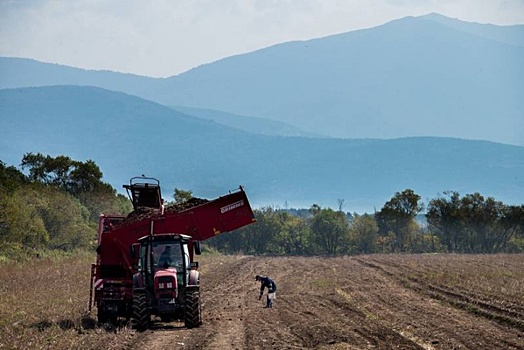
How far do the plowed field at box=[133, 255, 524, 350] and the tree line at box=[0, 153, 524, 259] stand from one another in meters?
35.7

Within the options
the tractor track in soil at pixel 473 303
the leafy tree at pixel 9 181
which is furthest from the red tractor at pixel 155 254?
the leafy tree at pixel 9 181

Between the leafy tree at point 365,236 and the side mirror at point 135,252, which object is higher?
the leafy tree at point 365,236

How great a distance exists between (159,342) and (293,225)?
332 ft

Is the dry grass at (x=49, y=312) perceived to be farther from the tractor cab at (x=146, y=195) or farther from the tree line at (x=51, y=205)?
the tree line at (x=51, y=205)

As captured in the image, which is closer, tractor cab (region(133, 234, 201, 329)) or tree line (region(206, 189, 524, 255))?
tractor cab (region(133, 234, 201, 329))

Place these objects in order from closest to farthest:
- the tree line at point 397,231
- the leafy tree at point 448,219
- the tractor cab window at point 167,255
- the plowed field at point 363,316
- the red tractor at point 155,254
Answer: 1. the plowed field at point 363,316
2. the red tractor at point 155,254
3. the tractor cab window at point 167,255
4. the tree line at point 397,231
5. the leafy tree at point 448,219

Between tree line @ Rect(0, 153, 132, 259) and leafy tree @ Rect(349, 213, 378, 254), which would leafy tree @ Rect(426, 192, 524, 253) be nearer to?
leafy tree @ Rect(349, 213, 378, 254)

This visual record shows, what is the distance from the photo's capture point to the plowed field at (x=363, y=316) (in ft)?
66.2

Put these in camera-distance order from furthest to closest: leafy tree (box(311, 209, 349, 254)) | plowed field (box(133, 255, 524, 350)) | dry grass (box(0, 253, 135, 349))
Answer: leafy tree (box(311, 209, 349, 254))
dry grass (box(0, 253, 135, 349))
plowed field (box(133, 255, 524, 350))

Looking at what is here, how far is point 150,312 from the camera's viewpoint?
2400 cm

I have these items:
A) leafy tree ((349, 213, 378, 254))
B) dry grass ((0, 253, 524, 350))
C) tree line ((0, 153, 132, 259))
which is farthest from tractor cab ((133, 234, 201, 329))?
leafy tree ((349, 213, 378, 254))

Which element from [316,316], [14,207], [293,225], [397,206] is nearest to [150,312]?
[316,316]

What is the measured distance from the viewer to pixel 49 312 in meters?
28.0

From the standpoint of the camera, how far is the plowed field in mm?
20188
